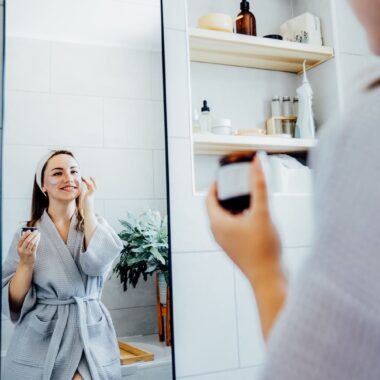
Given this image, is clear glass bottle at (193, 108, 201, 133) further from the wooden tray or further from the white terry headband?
the wooden tray

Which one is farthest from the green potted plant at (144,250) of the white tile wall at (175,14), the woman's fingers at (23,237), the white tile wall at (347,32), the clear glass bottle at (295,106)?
the white tile wall at (347,32)

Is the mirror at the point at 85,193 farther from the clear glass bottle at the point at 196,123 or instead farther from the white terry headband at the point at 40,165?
the clear glass bottle at the point at 196,123

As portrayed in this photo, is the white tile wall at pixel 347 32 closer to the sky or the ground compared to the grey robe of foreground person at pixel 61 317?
closer to the sky

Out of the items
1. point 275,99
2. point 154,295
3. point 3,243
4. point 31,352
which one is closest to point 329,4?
point 275,99

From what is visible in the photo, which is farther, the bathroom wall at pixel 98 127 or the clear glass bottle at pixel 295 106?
the clear glass bottle at pixel 295 106

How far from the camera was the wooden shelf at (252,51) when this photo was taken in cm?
136

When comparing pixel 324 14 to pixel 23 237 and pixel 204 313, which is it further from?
pixel 23 237

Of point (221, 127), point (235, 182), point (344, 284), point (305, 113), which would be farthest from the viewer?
point (305, 113)

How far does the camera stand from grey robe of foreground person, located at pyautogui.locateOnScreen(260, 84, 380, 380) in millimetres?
279

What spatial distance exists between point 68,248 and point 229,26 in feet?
2.76

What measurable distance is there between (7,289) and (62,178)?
274mm

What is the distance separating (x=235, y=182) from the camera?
0.53 m

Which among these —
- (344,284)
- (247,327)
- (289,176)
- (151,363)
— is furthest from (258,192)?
(289,176)

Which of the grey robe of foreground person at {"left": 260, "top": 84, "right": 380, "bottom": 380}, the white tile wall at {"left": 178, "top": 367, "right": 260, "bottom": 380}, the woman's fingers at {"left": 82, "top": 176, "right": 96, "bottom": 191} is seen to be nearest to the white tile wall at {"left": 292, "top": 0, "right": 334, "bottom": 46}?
the woman's fingers at {"left": 82, "top": 176, "right": 96, "bottom": 191}
